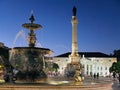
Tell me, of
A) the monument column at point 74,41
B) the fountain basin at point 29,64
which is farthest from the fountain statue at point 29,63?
the monument column at point 74,41

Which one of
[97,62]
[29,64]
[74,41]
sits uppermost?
[97,62]

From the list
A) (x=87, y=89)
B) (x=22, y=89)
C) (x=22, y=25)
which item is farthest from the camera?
(x=22, y=25)

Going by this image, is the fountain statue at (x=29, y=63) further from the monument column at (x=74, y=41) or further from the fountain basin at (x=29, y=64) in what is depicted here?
the monument column at (x=74, y=41)

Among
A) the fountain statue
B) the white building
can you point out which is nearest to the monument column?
the fountain statue

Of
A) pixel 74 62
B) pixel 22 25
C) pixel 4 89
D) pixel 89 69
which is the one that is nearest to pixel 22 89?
pixel 4 89

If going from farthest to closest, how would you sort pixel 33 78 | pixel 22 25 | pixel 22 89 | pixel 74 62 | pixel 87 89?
pixel 74 62, pixel 22 25, pixel 33 78, pixel 87 89, pixel 22 89

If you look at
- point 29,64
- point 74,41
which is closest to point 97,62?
point 74,41

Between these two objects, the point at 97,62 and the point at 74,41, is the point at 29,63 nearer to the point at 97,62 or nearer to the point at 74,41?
the point at 74,41

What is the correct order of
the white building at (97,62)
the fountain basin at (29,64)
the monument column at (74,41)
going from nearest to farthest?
1. the fountain basin at (29,64)
2. the monument column at (74,41)
3. the white building at (97,62)

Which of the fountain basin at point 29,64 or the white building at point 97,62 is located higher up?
the white building at point 97,62

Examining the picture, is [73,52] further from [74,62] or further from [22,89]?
[22,89]

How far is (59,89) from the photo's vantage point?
521 inches

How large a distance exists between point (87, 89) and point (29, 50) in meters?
5.53

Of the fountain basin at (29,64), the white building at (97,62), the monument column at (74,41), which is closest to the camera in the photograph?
the fountain basin at (29,64)
